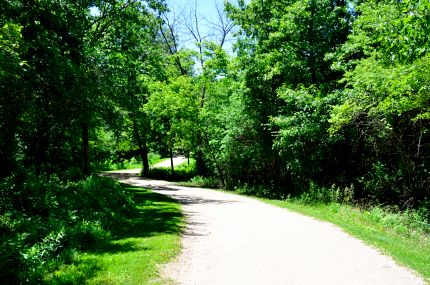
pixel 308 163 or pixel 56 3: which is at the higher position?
pixel 56 3

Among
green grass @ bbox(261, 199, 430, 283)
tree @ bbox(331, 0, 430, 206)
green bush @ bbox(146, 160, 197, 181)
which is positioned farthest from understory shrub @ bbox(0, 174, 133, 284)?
green bush @ bbox(146, 160, 197, 181)

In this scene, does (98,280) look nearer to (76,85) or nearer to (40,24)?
(76,85)

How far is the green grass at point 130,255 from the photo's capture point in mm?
6773

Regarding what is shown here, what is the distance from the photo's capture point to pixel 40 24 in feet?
42.1

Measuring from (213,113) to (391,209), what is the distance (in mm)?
13968

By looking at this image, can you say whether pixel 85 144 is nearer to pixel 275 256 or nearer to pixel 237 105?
pixel 237 105

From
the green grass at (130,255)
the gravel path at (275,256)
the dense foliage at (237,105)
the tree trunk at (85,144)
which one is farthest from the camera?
the tree trunk at (85,144)

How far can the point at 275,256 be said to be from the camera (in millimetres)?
8523

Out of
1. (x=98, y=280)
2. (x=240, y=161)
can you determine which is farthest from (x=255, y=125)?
(x=98, y=280)

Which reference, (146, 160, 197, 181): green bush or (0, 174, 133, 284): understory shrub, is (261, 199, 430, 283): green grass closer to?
(0, 174, 133, 284): understory shrub

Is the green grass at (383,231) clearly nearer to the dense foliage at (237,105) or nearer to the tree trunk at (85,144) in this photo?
the dense foliage at (237,105)

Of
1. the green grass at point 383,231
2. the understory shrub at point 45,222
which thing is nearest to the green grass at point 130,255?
the understory shrub at point 45,222

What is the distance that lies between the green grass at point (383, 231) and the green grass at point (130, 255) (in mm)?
4907

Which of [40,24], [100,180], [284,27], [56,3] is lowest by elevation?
[100,180]
